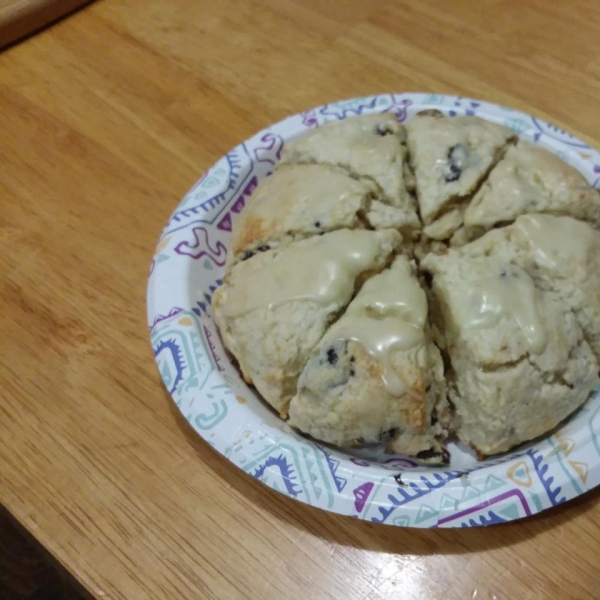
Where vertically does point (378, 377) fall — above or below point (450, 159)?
below

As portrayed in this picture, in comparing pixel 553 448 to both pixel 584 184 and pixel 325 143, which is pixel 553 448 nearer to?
pixel 584 184

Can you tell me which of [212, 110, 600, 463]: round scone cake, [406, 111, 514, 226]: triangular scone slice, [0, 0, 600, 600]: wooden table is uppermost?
[406, 111, 514, 226]: triangular scone slice

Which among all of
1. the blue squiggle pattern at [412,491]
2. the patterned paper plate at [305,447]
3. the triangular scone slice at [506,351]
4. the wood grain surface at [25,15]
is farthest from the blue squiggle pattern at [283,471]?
the wood grain surface at [25,15]

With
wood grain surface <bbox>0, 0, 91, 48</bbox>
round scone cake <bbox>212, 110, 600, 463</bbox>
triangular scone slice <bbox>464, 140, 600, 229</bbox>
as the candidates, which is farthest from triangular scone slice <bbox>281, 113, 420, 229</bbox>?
wood grain surface <bbox>0, 0, 91, 48</bbox>

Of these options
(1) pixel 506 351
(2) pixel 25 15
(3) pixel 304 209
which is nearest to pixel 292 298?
(3) pixel 304 209

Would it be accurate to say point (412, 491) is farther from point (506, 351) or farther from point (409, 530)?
point (506, 351)

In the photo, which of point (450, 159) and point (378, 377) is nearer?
point (378, 377)

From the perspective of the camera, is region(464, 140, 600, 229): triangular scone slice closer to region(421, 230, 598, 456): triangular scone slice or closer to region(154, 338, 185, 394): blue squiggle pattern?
region(421, 230, 598, 456): triangular scone slice

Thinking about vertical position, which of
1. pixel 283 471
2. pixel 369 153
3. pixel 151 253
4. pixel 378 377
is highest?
pixel 369 153

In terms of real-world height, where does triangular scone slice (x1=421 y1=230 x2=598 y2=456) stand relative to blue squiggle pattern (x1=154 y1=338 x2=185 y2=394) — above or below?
above
